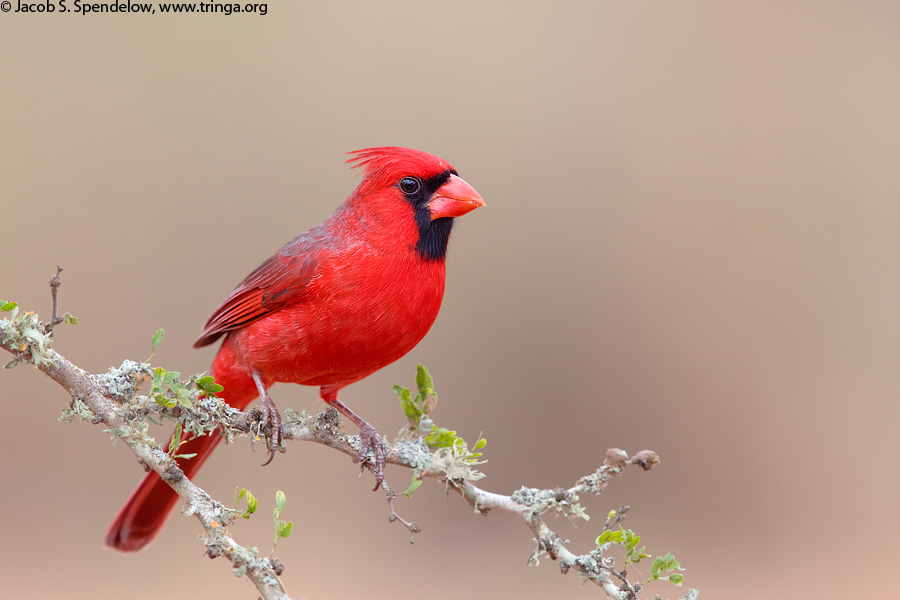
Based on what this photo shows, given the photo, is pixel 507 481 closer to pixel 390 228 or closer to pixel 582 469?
pixel 582 469

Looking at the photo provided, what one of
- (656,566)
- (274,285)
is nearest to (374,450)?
(274,285)

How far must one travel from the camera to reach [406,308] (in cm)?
241

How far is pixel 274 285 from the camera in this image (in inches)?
104

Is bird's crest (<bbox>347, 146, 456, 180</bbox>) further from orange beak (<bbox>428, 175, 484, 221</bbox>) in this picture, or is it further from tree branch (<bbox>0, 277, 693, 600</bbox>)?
tree branch (<bbox>0, 277, 693, 600</bbox>)

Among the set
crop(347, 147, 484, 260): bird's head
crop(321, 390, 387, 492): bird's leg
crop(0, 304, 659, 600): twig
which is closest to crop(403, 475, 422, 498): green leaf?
crop(0, 304, 659, 600): twig

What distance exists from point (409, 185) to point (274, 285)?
528mm

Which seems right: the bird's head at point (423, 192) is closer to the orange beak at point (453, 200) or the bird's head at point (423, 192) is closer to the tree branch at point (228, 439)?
the orange beak at point (453, 200)

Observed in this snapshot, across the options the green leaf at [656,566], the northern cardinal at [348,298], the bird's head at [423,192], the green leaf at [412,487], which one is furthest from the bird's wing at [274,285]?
the green leaf at [656,566]

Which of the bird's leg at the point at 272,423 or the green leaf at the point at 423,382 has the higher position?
the green leaf at the point at 423,382

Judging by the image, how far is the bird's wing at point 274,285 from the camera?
8.40 ft

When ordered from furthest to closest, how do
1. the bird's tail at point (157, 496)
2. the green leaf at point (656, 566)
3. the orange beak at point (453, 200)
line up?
the bird's tail at point (157, 496), the orange beak at point (453, 200), the green leaf at point (656, 566)

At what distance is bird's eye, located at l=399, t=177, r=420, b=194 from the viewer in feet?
8.45

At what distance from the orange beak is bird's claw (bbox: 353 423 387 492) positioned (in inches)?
27.4

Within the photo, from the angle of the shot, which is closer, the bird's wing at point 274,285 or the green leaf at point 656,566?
the green leaf at point 656,566
